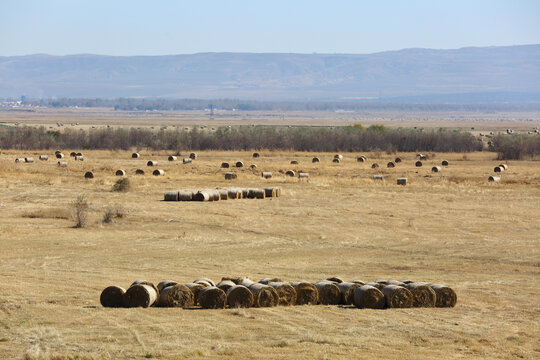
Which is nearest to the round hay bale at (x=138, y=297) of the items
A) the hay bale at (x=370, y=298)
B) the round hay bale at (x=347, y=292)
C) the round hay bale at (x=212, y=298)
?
the round hay bale at (x=212, y=298)

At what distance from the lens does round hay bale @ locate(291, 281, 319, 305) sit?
69.1 ft

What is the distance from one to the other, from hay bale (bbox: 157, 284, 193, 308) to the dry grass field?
39 centimetres

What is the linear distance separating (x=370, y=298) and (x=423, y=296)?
1.24m

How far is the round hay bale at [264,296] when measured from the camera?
20375 mm

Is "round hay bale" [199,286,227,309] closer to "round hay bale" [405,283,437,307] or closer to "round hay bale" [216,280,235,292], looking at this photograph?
"round hay bale" [216,280,235,292]

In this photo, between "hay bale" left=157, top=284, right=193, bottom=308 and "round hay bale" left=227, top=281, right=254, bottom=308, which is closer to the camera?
"round hay bale" left=227, top=281, right=254, bottom=308

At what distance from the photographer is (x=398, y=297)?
2072 centimetres

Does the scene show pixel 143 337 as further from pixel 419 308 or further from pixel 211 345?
pixel 419 308

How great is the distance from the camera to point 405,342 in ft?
58.0

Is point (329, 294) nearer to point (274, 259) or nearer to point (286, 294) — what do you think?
point (286, 294)

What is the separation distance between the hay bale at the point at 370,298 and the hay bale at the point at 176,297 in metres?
3.80

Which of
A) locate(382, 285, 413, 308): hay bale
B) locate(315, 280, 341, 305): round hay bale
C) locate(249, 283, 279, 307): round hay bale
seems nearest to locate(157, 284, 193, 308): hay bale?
locate(249, 283, 279, 307): round hay bale

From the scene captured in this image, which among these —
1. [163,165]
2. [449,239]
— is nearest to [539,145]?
[163,165]

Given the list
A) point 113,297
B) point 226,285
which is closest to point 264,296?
point 226,285
